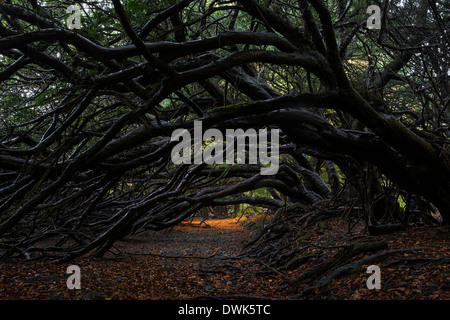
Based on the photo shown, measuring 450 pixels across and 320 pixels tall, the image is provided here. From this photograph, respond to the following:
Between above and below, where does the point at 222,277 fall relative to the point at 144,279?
below

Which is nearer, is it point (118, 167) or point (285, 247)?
point (118, 167)

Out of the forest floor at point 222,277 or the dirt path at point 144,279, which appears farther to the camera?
the dirt path at point 144,279

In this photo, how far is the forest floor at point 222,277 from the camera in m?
3.40

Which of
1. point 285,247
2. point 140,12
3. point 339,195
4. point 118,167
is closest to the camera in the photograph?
point 140,12

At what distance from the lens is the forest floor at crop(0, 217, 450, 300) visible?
3.40 meters

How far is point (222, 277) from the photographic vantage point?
5793mm

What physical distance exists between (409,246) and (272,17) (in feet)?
11.5

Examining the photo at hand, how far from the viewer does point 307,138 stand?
4168 mm

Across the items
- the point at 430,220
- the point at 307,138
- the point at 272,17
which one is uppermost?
the point at 272,17

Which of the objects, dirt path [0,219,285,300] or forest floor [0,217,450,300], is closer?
forest floor [0,217,450,300]

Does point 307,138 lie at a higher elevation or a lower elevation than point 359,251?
higher

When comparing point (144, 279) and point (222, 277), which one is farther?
point (222, 277)
